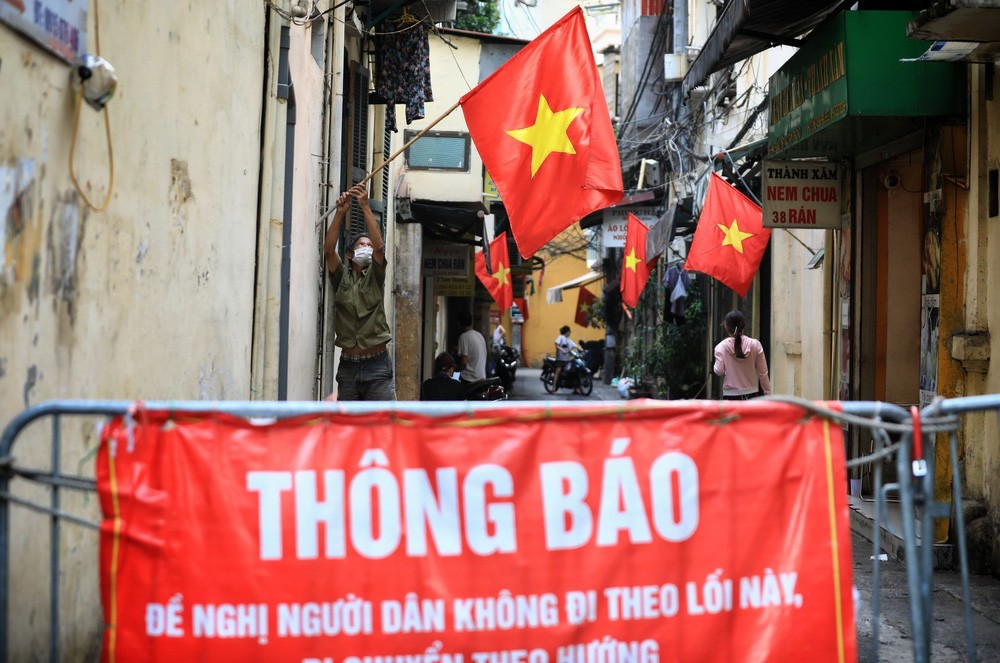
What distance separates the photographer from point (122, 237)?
4.71 m

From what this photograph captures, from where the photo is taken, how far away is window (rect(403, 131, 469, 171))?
1956 centimetres

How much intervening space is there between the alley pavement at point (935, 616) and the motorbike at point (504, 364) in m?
21.3

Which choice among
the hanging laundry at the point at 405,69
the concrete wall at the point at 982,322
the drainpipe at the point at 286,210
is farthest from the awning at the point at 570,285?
the concrete wall at the point at 982,322

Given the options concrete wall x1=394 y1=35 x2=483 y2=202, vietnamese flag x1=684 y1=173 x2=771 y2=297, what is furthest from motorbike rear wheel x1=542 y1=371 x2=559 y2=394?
vietnamese flag x1=684 y1=173 x2=771 y2=297

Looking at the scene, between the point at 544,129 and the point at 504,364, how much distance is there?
877 inches

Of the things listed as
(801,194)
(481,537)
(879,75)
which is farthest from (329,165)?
(481,537)

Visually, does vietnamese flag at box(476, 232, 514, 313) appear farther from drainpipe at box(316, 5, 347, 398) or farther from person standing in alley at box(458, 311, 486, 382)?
drainpipe at box(316, 5, 347, 398)

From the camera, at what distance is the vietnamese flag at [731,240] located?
13.1m

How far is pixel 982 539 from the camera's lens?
22.9 ft

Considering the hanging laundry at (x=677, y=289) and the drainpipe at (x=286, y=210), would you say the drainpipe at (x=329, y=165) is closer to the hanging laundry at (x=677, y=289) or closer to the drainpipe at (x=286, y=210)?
the drainpipe at (x=286, y=210)

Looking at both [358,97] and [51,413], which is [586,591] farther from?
[358,97]

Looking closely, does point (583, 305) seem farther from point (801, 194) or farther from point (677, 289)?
point (801, 194)

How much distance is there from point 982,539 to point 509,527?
15.4ft

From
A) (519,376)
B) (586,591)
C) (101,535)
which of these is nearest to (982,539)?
(586,591)
